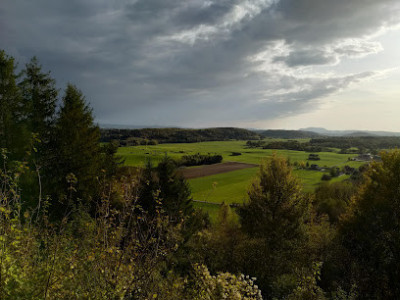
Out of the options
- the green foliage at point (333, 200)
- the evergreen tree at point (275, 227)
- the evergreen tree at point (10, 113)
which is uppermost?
the evergreen tree at point (10, 113)

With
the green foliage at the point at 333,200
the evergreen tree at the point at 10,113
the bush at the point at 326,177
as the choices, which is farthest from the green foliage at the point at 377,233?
the bush at the point at 326,177

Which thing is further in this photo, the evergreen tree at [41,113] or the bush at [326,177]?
the bush at [326,177]

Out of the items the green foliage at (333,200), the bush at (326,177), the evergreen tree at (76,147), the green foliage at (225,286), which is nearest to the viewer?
the green foliage at (225,286)

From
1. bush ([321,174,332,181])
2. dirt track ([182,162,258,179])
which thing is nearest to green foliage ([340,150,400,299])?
dirt track ([182,162,258,179])

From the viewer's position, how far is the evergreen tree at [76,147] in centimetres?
1920

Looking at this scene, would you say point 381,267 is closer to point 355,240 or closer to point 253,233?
point 355,240

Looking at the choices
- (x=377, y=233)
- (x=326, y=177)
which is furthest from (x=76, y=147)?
(x=326, y=177)

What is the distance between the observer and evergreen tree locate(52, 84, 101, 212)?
19.2 metres

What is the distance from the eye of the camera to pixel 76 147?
19.8m

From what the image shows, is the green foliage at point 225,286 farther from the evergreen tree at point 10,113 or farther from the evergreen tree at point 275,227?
the evergreen tree at point 10,113

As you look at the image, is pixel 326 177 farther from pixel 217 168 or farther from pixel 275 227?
pixel 275 227

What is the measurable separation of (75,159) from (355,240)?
2279 cm

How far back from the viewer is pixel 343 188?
46.3 m

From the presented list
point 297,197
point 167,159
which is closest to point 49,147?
point 167,159
